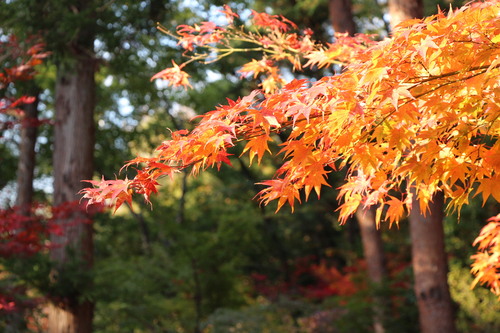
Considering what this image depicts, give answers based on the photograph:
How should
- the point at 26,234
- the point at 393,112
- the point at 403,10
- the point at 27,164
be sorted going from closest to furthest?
the point at 393,112, the point at 26,234, the point at 403,10, the point at 27,164

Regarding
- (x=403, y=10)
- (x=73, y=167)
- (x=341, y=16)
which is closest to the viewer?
(x=403, y=10)

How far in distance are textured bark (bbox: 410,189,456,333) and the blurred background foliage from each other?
2.10m

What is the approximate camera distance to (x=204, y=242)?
9.50 metres


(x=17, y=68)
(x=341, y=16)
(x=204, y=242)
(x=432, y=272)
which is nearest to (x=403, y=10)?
(x=432, y=272)

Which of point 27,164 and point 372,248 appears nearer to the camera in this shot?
point 372,248

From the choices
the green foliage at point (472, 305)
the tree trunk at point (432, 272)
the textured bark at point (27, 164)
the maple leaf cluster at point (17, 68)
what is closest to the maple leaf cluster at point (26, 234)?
the maple leaf cluster at point (17, 68)

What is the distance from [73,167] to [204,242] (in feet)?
12.3

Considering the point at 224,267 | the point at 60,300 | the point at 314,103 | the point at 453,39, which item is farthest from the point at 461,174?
the point at 224,267

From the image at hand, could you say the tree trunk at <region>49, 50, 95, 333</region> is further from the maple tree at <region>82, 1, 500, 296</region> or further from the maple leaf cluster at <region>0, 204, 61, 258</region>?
the maple tree at <region>82, 1, 500, 296</region>

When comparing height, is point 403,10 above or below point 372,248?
above

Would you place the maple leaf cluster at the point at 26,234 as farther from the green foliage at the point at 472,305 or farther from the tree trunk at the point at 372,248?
the green foliage at the point at 472,305

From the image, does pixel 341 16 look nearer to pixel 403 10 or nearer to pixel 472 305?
pixel 403 10

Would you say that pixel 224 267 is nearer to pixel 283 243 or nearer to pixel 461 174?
pixel 283 243

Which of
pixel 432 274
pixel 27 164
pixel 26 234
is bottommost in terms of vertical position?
pixel 432 274
